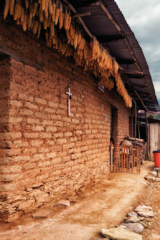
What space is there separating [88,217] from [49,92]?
2386 millimetres

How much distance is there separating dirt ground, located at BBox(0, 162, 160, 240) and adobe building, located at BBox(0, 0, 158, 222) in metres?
0.26

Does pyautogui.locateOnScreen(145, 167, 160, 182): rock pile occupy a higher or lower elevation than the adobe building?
lower

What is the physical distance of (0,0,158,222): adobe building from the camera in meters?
3.01

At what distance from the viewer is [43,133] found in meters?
3.68

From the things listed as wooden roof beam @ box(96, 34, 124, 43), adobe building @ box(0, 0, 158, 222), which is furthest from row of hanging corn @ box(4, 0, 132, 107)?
wooden roof beam @ box(96, 34, 124, 43)

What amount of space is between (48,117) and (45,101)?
0.31 m

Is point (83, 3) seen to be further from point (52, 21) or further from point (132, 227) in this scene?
point (132, 227)

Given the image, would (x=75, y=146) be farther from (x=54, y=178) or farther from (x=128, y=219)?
(x=128, y=219)

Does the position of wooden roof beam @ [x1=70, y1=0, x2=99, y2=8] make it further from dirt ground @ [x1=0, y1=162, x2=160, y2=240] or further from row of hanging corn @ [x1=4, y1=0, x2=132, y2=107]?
dirt ground @ [x1=0, y1=162, x2=160, y2=240]

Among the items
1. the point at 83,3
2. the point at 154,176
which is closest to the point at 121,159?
the point at 154,176

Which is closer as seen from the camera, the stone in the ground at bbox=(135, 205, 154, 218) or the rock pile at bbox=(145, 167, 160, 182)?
the stone in the ground at bbox=(135, 205, 154, 218)

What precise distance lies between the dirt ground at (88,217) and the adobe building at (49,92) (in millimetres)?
264

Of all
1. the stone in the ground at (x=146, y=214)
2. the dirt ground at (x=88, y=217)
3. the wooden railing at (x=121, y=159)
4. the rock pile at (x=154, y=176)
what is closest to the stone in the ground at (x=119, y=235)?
the dirt ground at (x=88, y=217)

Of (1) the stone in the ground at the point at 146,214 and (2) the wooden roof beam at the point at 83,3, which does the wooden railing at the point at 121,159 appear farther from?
(2) the wooden roof beam at the point at 83,3
